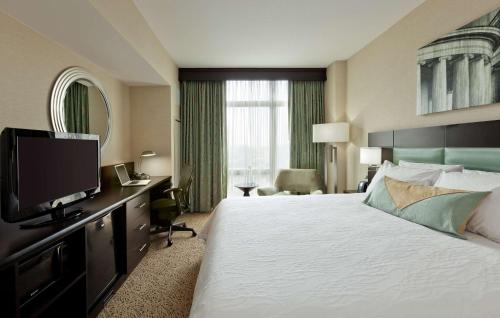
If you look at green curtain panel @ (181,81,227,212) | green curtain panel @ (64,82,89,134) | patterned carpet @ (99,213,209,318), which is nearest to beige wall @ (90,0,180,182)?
green curtain panel @ (181,81,227,212)

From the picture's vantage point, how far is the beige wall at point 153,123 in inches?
153

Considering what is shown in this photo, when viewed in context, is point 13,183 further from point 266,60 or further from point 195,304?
point 266,60

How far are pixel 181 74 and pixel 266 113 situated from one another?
5.33 ft

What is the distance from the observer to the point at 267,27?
298 centimetres

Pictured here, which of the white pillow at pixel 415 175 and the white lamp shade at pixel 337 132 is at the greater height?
the white lamp shade at pixel 337 132

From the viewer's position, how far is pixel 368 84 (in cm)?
355

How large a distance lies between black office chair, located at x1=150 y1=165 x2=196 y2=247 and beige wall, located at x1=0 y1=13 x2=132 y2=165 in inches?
58.1

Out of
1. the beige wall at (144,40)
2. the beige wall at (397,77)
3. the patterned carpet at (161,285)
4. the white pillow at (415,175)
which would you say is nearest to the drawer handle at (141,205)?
the patterned carpet at (161,285)

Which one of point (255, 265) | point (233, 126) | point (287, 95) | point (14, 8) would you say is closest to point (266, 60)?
point (287, 95)

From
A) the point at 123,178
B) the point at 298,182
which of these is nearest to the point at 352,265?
the point at 123,178

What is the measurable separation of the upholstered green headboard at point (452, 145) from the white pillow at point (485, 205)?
21 cm

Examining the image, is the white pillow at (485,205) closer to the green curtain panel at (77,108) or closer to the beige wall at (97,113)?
the green curtain panel at (77,108)

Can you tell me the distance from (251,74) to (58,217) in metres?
3.63

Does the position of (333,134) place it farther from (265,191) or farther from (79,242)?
(79,242)
